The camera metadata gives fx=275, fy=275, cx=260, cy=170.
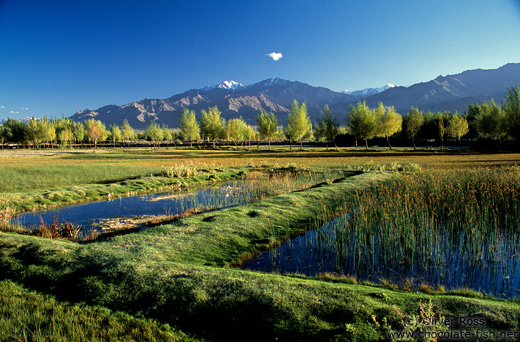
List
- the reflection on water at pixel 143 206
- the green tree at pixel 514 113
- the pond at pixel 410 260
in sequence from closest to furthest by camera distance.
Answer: the pond at pixel 410 260 < the reflection on water at pixel 143 206 < the green tree at pixel 514 113

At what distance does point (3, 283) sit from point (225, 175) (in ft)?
75.7

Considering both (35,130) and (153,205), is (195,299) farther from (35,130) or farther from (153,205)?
(35,130)

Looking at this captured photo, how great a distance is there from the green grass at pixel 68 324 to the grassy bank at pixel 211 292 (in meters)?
0.27

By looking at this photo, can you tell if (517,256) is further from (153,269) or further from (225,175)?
(225,175)

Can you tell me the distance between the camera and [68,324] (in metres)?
5.37

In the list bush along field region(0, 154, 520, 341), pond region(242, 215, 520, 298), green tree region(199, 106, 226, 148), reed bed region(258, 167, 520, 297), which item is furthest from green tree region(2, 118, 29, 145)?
reed bed region(258, 167, 520, 297)

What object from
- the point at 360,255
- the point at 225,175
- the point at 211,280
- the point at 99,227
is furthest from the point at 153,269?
the point at 225,175

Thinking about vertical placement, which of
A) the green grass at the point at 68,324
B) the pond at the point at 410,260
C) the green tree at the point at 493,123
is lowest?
the pond at the point at 410,260

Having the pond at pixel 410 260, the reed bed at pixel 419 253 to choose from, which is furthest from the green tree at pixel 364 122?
the pond at pixel 410 260

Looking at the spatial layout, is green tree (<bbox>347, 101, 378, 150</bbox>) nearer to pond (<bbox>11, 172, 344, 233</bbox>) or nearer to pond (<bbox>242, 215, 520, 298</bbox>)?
pond (<bbox>11, 172, 344, 233</bbox>)

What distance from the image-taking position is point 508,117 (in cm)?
5144

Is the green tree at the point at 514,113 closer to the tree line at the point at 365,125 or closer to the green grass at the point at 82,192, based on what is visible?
the tree line at the point at 365,125

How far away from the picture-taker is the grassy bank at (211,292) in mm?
5004

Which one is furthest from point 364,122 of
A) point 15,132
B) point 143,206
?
point 15,132
